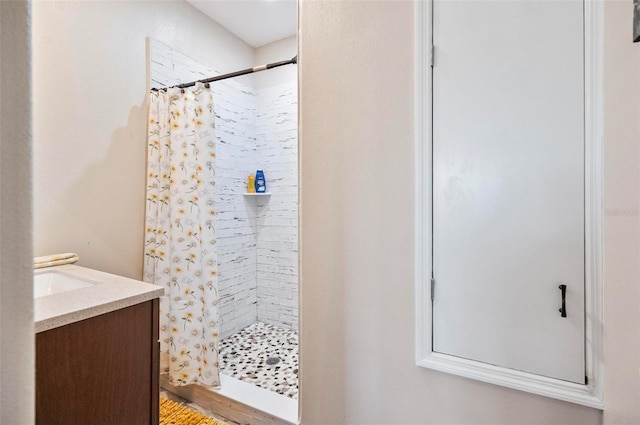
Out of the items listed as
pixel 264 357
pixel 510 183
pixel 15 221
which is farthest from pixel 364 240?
pixel 264 357

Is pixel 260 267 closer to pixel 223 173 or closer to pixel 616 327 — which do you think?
pixel 223 173

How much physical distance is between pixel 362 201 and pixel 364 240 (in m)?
0.17

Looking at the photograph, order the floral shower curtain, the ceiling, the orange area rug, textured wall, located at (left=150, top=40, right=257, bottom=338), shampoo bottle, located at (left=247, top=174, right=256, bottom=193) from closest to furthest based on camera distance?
the orange area rug
the floral shower curtain
the ceiling
textured wall, located at (left=150, top=40, right=257, bottom=338)
shampoo bottle, located at (left=247, top=174, right=256, bottom=193)

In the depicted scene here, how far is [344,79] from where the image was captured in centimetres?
137

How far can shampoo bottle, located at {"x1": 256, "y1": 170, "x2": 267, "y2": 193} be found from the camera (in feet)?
9.23

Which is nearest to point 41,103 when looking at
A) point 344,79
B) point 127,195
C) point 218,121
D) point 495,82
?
point 127,195

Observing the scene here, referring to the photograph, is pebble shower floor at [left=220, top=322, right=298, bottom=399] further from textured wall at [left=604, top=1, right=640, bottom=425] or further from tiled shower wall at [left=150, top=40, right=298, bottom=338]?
textured wall at [left=604, top=1, right=640, bottom=425]

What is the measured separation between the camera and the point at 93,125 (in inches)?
65.9

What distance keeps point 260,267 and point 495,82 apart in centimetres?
242

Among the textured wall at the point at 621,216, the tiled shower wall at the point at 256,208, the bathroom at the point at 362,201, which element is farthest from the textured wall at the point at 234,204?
the textured wall at the point at 621,216

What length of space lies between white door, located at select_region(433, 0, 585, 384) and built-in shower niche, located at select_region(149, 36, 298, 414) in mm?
1650

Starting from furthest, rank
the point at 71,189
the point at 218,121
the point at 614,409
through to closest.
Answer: the point at 218,121
the point at 71,189
the point at 614,409

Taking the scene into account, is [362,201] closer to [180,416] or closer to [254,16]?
[180,416]

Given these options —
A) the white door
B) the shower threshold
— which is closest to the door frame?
the white door
